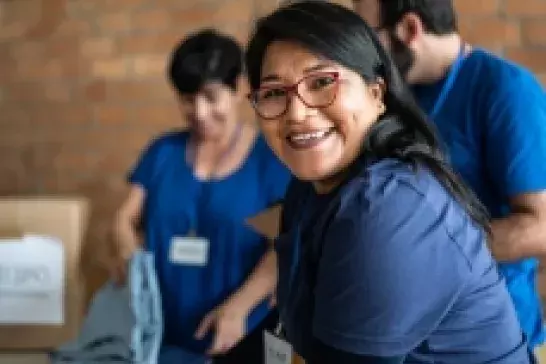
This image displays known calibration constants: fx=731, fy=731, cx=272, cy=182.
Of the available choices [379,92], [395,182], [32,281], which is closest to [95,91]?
[32,281]

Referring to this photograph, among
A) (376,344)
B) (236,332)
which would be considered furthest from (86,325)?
(376,344)

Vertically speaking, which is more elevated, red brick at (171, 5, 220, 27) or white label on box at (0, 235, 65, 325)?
red brick at (171, 5, 220, 27)

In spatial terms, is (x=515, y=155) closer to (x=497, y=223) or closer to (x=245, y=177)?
(x=497, y=223)

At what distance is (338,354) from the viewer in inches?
31.0

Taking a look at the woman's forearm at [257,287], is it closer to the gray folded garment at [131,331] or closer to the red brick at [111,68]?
the gray folded garment at [131,331]

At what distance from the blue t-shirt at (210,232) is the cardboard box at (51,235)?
16.1 inches

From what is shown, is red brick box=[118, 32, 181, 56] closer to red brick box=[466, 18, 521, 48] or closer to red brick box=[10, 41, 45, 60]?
red brick box=[10, 41, 45, 60]

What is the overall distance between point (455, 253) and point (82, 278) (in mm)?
1542

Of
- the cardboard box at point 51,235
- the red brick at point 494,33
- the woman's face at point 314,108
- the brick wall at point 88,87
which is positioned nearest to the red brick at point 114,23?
the brick wall at point 88,87

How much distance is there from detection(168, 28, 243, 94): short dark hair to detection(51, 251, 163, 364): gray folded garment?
0.42m

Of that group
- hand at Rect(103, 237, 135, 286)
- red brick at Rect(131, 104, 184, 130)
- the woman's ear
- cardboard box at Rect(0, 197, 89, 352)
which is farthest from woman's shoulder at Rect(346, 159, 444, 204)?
red brick at Rect(131, 104, 184, 130)

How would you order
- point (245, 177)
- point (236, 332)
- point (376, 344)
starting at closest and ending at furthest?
point (376, 344)
point (236, 332)
point (245, 177)

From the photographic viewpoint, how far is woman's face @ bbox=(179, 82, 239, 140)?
173cm

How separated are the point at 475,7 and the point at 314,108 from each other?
1.42m
